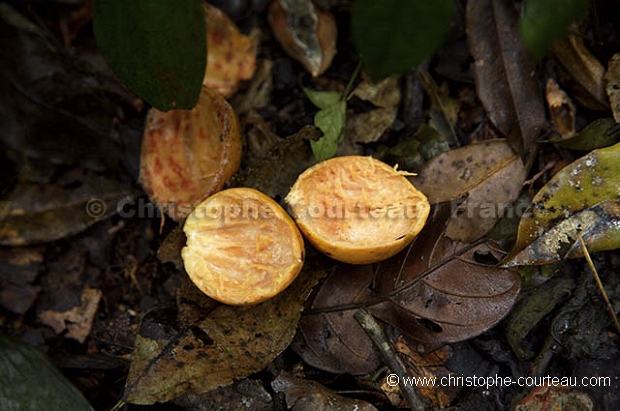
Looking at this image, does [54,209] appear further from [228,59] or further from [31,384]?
[228,59]

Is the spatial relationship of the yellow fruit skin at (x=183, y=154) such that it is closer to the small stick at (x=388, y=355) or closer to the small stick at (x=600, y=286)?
the small stick at (x=388, y=355)

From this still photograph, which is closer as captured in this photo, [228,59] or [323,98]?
[323,98]

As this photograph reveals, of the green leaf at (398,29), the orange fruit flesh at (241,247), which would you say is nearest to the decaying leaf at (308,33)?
the orange fruit flesh at (241,247)

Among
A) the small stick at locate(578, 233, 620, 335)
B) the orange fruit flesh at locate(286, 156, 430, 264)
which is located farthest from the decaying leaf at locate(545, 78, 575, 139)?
the orange fruit flesh at locate(286, 156, 430, 264)

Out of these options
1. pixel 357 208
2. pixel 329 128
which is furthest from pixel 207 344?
pixel 329 128

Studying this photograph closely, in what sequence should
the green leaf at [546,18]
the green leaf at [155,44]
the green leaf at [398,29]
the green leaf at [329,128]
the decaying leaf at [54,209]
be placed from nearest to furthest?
1. the green leaf at [398,29]
2. the green leaf at [546,18]
3. the green leaf at [155,44]
4. the green leaf at [329,128]
5. the decaying leaf at [54,209]

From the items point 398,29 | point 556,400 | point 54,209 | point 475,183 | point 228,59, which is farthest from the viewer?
point 228,59
